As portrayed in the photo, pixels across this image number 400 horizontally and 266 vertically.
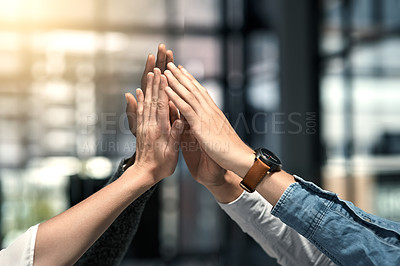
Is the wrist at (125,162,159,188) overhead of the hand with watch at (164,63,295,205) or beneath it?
beneath

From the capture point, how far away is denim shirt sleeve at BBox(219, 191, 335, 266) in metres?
1.07

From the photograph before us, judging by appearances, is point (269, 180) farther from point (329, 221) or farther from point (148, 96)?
point (148, 96)

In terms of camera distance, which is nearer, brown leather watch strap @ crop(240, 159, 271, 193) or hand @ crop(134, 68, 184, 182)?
brown leather watch strap @ crop(240, 159, 271, 193)

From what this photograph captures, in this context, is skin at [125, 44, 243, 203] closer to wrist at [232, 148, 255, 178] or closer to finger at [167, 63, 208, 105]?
finger at [167, 63, 208, 105]

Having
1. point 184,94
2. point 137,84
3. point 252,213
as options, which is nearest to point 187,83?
point 184,94

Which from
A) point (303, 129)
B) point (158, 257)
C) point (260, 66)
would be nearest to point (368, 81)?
point (303, 129)

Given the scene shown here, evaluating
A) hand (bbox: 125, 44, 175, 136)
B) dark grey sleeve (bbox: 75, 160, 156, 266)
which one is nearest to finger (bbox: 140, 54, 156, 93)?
hand (bbox: 125, 44, 175, 136)

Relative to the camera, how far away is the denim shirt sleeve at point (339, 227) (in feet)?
2.64

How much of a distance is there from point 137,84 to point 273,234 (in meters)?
2.46

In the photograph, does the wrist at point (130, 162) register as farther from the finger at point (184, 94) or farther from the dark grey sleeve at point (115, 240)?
the finger at point (184, 94)

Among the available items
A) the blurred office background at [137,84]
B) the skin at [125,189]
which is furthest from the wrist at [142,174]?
the blurred office background at [137,84]

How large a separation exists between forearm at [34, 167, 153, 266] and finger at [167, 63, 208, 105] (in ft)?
0.93

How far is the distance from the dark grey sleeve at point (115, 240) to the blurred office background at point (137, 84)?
2169mm

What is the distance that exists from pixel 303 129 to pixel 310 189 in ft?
8.10
